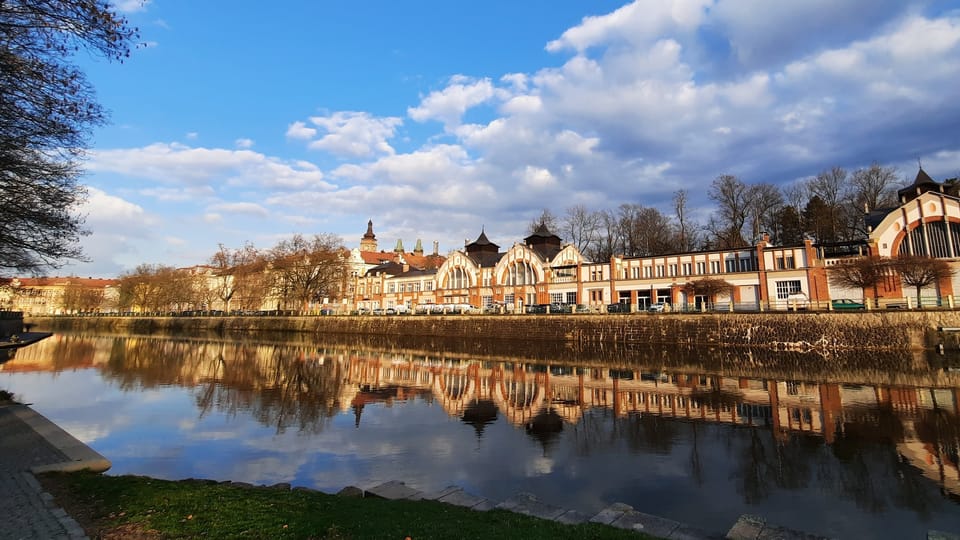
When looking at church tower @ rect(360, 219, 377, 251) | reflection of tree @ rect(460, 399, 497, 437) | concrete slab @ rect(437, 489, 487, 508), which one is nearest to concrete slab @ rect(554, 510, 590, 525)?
concrete slab @ rect(437, 489, 487, 508)

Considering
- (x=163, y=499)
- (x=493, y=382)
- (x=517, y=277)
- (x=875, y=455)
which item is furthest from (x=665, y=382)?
(x=517, y=277)

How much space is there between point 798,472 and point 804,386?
12343 millimetres

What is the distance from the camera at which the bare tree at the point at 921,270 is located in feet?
112

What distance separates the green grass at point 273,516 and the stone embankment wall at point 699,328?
33566 mm

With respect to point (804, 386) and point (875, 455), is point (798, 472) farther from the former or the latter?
point (804, 386)

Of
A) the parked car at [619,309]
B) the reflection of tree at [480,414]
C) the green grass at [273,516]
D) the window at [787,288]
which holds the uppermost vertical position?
the window at [787,288]

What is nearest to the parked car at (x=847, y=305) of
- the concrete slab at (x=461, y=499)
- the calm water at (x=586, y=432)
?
the calm water at (x=586, y=432)

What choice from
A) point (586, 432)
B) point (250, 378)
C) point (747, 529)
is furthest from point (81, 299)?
point (747, 529)

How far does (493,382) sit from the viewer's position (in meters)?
23.9

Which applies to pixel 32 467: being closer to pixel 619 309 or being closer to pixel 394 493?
pixel 394 493

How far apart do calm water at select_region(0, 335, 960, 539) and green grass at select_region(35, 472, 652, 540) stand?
2702mm

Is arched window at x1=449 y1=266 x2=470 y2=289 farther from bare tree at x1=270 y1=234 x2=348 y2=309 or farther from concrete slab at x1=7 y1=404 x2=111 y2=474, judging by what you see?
concrete slab at x1=7 y1=404 x2=111 y2=474

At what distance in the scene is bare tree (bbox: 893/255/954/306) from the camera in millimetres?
34000

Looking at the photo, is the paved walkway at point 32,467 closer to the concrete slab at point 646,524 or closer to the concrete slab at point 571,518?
the concrete slab at point 571,518
